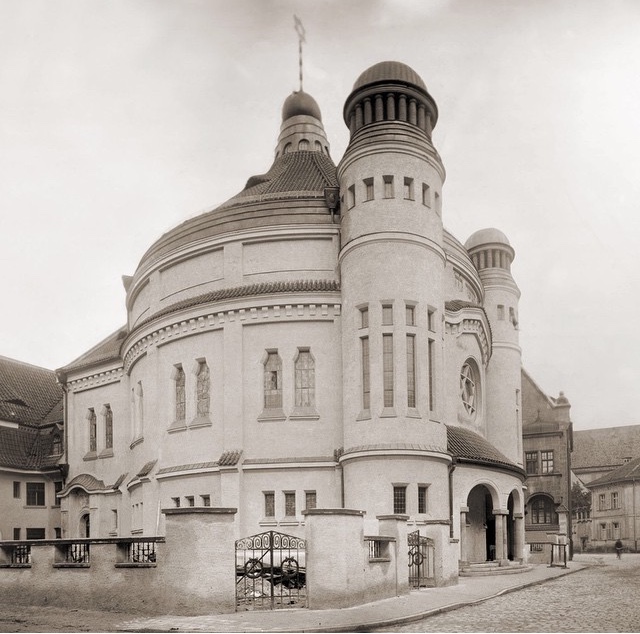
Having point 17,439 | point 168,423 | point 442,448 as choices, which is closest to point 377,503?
point 442,448

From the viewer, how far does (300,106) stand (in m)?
49.6

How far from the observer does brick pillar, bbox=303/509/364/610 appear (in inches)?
709

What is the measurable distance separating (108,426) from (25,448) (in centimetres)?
674

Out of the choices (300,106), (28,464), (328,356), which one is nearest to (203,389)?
(328,356)

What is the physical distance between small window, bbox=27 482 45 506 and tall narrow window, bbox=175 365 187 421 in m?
15.0

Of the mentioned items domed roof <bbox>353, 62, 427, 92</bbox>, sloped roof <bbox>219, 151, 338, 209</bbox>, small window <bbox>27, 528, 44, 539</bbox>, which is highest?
domed roof <bbox>353, 62, 427, 92</bbox>

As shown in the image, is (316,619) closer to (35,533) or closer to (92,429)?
(92,429)

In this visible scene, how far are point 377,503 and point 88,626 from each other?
1296cm

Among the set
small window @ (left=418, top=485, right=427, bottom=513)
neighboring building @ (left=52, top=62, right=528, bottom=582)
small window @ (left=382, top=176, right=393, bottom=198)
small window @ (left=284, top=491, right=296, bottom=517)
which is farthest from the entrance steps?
small window @ (left=382, top=176, right=393, bottom=198)

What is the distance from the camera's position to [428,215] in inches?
1203

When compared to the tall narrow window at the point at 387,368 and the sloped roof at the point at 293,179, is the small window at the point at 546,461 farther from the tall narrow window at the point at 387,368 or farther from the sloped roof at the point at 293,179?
the tall narrow window at the point at 387,368

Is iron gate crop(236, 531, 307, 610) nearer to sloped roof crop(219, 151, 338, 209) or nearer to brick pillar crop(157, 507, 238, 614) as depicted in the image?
brick pillar crop(157, 507, 238, 614)

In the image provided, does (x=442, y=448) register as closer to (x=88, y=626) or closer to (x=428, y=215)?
(x=428, y=215)

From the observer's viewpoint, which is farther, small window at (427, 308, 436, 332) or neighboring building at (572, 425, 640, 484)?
neighboring building at (572, 425, 640, 484)
